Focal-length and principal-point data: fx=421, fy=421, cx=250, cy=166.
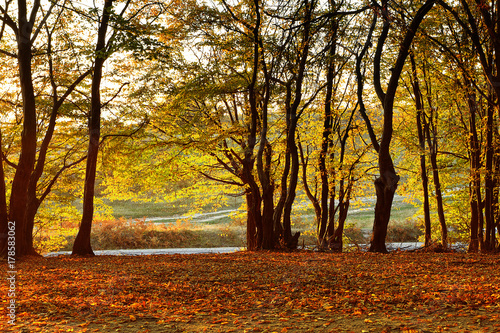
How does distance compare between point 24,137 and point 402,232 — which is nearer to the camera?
point 24,137

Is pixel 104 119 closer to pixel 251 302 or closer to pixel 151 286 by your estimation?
pixel 151 286

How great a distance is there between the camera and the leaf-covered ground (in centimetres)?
430

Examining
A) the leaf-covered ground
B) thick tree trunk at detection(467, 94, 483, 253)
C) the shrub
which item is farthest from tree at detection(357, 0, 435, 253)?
the shrub

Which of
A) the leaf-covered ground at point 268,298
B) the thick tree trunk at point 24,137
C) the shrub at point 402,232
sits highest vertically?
the thick tree trunk at point 24,137

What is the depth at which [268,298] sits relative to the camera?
559 cm

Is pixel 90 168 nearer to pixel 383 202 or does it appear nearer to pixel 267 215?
pixel 267 215

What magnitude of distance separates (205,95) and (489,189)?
28.6 ft

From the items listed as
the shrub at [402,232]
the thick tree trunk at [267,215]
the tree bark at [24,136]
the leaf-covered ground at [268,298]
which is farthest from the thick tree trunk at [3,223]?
the shrub at [402,232]

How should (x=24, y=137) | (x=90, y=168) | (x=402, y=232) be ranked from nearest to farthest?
(x=24, y=137)
(x=90, y=168)
(x=402, y=232)

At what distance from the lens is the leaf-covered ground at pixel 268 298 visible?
14.1ft

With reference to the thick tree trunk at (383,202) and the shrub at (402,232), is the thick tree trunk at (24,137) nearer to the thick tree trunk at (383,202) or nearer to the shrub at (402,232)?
the thick tree trunk at (383,202)

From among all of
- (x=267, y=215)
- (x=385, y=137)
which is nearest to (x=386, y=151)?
(x=385, y=137)

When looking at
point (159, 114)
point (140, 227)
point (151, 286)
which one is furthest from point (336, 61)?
point (140, 227)

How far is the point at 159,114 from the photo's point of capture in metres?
14.4
